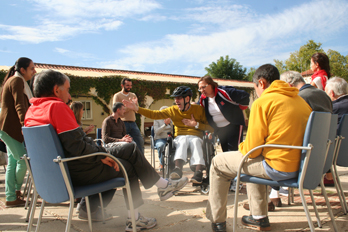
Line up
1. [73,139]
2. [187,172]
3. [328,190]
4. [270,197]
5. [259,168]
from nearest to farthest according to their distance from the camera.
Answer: [73,139] → [259,168] → [270,197] → [328,190] → [187,172]

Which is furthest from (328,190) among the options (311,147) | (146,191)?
(146,191)

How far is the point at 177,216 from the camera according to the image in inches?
110

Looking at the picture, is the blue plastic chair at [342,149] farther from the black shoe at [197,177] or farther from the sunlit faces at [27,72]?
the sunlit faces at [27,72]

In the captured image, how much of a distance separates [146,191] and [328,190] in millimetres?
2508

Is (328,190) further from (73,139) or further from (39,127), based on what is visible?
(39,127)

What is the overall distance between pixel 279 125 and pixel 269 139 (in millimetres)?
135

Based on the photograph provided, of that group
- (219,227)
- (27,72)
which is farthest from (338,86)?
(27,72)

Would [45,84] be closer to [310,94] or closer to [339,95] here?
[310,94]

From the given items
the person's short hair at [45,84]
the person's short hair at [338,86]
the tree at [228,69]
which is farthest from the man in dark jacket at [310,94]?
the tree at [228,69]

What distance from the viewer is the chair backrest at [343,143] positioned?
9.17 ft

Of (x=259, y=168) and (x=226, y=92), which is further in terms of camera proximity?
(x=226, y=92)

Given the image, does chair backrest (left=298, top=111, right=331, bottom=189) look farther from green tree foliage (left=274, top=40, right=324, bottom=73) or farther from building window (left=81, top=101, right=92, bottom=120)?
green tree foliage (left=274, top=40, right=324, bottom=73)

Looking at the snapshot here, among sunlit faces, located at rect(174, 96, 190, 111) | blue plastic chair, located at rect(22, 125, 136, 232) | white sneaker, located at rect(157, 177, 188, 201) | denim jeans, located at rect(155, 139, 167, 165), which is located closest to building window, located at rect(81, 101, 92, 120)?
denim jeans, located at rect(155, 139, 167, 165)

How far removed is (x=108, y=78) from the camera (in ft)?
52.5
